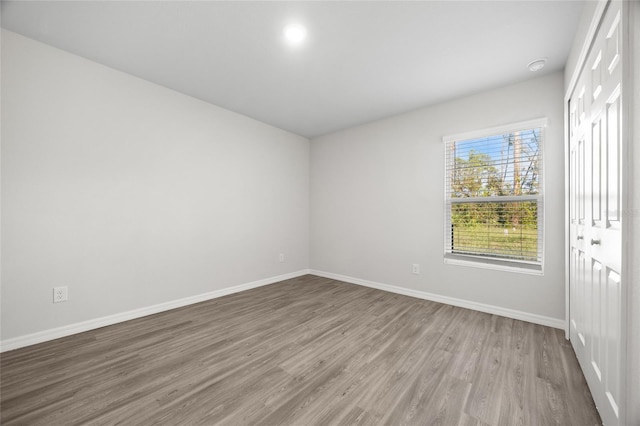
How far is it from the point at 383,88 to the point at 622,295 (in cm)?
272

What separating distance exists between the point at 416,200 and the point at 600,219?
88.8 inches

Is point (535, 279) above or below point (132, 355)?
above

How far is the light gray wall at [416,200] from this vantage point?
2686mm

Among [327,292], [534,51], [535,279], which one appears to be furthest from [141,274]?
[534,51]

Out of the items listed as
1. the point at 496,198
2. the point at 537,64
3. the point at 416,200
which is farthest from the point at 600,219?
the point at 416,200

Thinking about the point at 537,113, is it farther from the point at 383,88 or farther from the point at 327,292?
the point at 327,292

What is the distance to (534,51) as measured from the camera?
233 cm

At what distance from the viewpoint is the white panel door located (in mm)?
1162

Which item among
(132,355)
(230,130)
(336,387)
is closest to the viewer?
(336,387)

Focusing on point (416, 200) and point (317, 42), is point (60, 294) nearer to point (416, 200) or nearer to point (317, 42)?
point (317, 42)

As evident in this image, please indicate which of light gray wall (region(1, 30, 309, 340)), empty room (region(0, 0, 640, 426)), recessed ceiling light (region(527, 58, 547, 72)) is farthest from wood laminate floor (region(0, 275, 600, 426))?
recessed ceiling light (region(527, 58, 547, 72))

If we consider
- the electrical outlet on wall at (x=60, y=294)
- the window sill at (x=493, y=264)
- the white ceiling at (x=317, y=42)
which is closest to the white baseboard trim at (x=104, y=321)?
the electrical outlet on wall at (x=60, y=294)

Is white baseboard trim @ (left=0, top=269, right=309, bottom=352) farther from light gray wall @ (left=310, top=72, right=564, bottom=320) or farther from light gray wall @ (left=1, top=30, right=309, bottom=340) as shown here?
light gray wall @ (left=310, top=72, right=564, bottom=320)

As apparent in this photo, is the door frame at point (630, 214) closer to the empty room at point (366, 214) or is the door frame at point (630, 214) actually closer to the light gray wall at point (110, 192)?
the empty room at point (366, 214)
